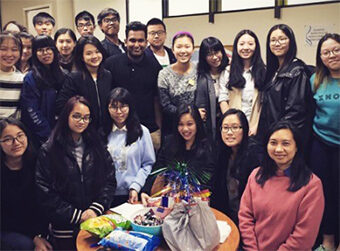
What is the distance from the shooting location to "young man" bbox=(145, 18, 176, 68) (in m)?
3.03

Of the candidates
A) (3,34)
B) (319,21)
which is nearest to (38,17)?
(3,34)

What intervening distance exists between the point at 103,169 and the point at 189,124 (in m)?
0.68

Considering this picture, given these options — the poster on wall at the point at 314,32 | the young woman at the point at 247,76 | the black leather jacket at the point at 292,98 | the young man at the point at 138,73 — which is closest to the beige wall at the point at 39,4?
the young man at the point at 138,73

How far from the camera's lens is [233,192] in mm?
2271

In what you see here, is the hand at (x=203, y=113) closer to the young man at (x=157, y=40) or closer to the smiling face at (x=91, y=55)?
the young man at (x=157, y=40)

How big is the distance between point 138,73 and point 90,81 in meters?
0.43

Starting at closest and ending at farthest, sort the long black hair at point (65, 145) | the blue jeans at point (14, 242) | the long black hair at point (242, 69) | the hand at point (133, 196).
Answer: the blue jeans at point (14, 242), the long black hair at point (65, 145), the hand at point (133, 196), the long black hair at point (242, 69)

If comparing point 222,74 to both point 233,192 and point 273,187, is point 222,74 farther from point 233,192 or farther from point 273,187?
point 273,187

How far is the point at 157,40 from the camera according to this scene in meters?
3.04

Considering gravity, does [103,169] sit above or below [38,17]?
below

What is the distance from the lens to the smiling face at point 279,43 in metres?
2.36

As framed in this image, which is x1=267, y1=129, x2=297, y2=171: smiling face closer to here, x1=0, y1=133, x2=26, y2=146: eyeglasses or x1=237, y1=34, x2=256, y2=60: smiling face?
x1=237, y1=34, x2=256, y2=60: smiling face

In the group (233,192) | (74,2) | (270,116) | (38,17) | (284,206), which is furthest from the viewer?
(74,2)

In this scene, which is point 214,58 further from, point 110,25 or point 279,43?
point 110,25
